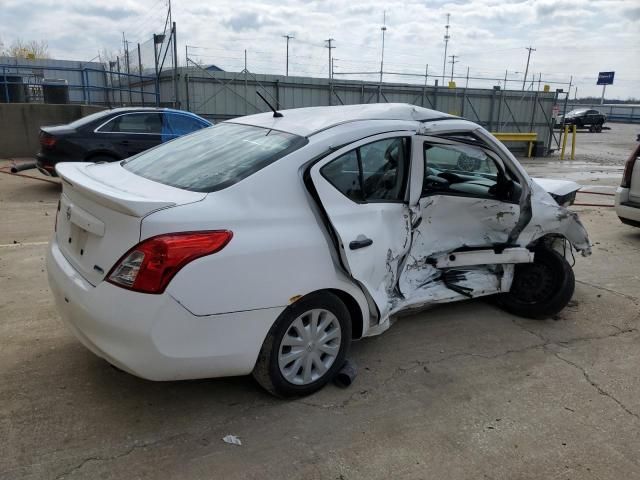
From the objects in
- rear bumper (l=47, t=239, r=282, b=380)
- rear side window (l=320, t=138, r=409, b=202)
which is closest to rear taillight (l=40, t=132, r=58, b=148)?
rear bumper (l=47, t=239, r=282, b=380)

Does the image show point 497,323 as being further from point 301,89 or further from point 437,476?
point 301,89

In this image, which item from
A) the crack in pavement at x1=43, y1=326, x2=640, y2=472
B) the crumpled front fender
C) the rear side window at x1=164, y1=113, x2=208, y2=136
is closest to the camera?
the crack in pavement at x1=43, y1=326, x2=640, y2=472

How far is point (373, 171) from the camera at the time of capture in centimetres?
340

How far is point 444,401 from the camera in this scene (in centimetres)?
320

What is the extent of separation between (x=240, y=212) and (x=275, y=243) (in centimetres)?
24

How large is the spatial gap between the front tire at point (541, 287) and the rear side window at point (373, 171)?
5.44 ft

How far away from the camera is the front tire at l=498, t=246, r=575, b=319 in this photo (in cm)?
440

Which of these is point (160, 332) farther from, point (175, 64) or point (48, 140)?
point (175, 64)

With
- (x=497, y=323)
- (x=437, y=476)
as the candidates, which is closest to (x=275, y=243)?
(x=437, y=476)

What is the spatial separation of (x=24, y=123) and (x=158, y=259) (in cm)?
1419

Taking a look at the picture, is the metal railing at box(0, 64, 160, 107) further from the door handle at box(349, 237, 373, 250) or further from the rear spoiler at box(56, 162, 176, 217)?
the door handle at box(349, 237, 373, 250)

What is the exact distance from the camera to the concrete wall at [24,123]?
14055 millimetres

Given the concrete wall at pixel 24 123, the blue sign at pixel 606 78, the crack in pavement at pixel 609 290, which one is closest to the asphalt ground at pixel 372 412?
the crack in pavement at pixel 609 290

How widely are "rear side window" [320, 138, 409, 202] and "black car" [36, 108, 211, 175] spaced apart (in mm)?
7194
